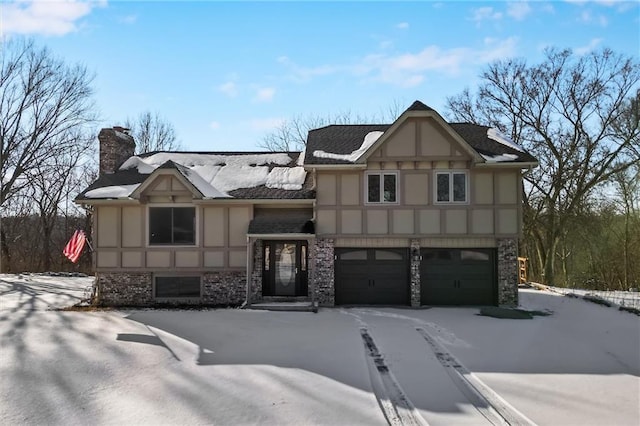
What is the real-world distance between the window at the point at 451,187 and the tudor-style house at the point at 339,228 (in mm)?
32

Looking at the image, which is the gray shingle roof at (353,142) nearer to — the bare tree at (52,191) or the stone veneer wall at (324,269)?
the stone veneer wall at (324,269)

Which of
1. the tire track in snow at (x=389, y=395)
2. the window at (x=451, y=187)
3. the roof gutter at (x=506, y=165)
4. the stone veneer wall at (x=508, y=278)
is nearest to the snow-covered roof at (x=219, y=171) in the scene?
the window at (x=451, y=187)

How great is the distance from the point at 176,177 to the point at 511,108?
22.1 metres

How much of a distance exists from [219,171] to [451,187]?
8.21 m

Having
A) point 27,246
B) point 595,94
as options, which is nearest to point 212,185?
point 595,94

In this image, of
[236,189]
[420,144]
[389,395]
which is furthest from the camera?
[236,189]

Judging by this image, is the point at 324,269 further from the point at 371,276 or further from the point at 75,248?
the point at 75,248

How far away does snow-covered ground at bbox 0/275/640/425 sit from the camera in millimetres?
6047

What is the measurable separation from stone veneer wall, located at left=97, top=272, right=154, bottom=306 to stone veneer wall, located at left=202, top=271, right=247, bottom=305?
1880 mm

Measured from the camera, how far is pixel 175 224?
15.6 m

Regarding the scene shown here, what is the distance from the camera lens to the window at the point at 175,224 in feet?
51.2

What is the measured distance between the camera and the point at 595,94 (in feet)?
86.4

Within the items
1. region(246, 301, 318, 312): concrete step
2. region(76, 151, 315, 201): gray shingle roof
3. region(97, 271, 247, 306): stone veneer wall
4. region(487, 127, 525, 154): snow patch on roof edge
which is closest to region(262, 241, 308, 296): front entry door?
region(97, 271, 247, 306): stone veneer wall

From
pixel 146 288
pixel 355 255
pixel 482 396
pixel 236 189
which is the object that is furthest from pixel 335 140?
pixel 482 396
